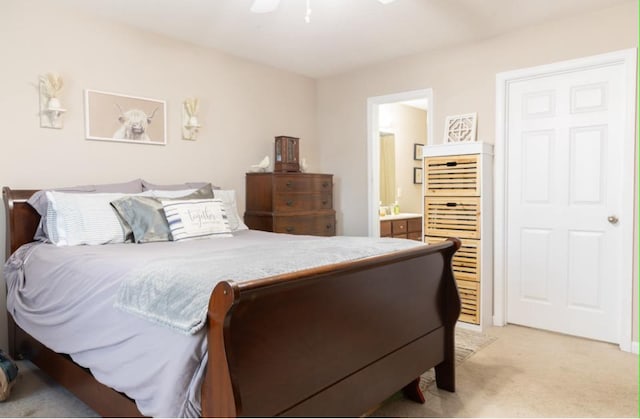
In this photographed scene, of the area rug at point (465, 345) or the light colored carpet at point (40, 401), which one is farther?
A: the area rug at point (465, 345)

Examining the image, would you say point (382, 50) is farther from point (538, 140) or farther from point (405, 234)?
point (405, 234)

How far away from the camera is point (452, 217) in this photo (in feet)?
11.7

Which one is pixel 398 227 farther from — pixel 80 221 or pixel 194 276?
pixel 194 276

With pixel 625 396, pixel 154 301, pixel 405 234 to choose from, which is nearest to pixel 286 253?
pixel 154 301

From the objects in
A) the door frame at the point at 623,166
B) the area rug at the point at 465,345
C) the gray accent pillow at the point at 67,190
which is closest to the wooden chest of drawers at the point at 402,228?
the door frame at the point at 623,166

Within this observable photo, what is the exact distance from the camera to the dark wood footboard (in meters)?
1.25

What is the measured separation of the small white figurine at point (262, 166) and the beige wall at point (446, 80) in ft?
2.97

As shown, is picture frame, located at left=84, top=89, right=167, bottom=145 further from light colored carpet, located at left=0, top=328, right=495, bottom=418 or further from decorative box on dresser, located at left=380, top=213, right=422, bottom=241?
decorative box on dresser, located at left=380, top=213, right=422, bottom=241

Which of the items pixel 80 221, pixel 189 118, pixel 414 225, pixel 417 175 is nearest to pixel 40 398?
pixel 80 221

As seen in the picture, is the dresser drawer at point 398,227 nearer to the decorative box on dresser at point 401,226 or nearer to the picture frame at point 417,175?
the decorative box on dresser at point 401,226

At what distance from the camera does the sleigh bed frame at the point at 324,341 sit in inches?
49.5

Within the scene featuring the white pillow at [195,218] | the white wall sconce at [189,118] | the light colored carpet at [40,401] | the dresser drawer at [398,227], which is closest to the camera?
the light colored carpet at [40,401]

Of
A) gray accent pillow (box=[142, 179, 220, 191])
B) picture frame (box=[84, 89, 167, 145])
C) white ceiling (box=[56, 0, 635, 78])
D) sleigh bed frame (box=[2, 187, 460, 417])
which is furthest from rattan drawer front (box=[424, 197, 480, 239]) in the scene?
picture frame (box=[84, 89, 167, 145])

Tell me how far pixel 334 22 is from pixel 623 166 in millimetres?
2301
